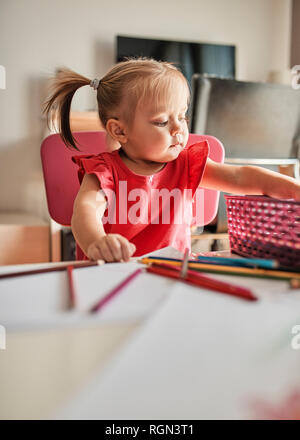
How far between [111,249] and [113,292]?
110mm

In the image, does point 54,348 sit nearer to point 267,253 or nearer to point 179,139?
point 267,253

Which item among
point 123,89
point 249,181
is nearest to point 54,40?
point 123,89

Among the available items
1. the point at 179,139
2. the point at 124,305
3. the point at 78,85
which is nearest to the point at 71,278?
the point at 124,305

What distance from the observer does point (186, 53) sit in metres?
2.40

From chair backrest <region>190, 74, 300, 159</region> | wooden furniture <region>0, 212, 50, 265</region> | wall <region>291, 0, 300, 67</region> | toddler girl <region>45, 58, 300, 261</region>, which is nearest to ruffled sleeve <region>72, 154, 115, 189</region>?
toddler girl <region>45, 58, 300, 261</region>

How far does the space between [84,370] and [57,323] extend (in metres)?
0.03

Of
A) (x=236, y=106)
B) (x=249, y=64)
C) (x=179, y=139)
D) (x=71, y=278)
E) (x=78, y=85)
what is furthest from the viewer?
(x=249, y=64)

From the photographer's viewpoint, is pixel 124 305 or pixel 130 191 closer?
pixel 124 305

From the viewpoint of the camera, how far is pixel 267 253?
353 millimetres

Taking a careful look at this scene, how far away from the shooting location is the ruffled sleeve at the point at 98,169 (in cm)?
57

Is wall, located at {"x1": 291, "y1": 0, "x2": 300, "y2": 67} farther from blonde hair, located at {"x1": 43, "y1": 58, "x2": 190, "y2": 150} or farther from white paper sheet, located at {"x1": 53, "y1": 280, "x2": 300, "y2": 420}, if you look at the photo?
white paper sheet, located at {"x1": 53, "y1": 280, "x2": 300, "y2": 420}

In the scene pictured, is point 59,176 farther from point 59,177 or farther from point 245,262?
point 245,262

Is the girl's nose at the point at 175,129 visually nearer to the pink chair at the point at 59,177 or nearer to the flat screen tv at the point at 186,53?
Result: the pink chair at the point at 59,177

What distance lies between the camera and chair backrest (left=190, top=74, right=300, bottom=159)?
117cm
